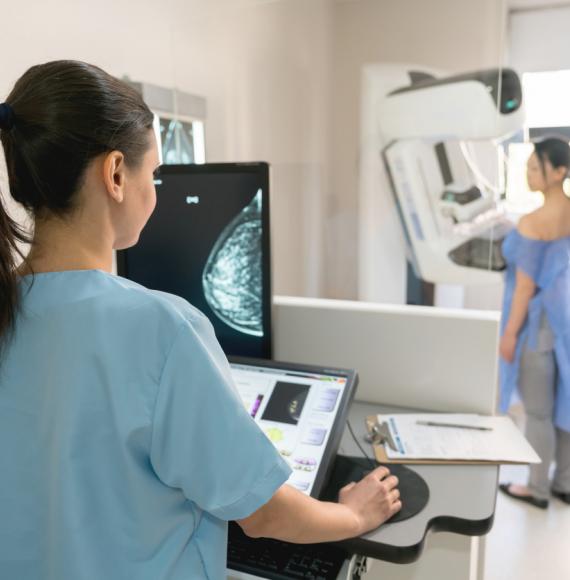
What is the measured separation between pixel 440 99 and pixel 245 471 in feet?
6.25

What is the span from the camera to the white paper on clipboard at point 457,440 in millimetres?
1084

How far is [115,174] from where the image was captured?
0.65 meters

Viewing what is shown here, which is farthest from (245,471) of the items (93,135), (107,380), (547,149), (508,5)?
(508,5)

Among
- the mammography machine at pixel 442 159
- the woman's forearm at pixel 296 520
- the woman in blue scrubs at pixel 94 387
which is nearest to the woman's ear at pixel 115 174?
the woman in blue scrubs at pixel 94 387

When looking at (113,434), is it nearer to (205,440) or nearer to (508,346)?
(205,440)

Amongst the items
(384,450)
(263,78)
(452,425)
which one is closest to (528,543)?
(452,425)

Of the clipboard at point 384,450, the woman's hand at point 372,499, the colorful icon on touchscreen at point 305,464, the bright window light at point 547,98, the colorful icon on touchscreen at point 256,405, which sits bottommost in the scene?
the clipboard at point 384,450

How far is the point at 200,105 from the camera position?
2.19m

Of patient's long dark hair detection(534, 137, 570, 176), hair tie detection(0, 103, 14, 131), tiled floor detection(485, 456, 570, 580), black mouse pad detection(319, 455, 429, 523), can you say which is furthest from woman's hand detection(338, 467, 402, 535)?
patient's long dark hair detection(534, 137, 570, 176)

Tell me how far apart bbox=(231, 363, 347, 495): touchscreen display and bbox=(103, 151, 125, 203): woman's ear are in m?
0.55

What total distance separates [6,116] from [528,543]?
218cm

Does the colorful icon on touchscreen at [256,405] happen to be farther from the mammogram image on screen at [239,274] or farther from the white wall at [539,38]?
the white wall at [539,38]

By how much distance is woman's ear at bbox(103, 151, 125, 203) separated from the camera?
63cm

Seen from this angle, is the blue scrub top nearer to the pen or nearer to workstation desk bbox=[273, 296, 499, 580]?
workstation desk bbox=[273, 296, 499, 580]
